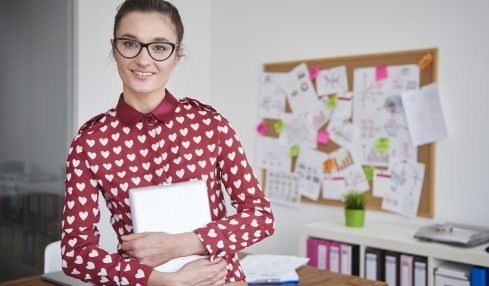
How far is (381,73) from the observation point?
120 inches

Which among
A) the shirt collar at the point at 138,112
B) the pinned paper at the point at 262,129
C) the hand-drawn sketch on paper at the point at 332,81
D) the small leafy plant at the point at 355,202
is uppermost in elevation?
the hand-drawn sketch on paper at the point at 332,81

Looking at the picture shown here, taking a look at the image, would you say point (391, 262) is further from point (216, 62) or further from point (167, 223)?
point (216, 62)

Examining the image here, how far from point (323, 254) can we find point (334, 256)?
0.23 ft

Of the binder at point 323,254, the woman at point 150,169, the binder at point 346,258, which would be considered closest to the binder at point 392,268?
the binder at point 346,258

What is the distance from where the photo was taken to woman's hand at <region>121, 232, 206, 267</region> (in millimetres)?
1027

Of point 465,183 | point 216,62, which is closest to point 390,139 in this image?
point 465,183

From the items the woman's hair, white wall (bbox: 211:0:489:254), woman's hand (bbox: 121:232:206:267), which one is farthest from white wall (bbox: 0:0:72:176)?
woman's hand (bbox: 121:232:206:267)

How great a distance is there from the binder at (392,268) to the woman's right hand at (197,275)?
1724 mm

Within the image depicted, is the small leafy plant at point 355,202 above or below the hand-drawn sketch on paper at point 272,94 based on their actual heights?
below

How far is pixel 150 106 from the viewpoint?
1173 mm

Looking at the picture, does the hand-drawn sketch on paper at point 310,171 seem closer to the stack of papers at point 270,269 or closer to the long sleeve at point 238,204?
the stack of papers at point 270,269

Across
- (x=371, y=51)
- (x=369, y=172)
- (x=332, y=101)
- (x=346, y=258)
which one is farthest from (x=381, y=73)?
(x=346, y=258)

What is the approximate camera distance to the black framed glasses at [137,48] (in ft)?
3.63

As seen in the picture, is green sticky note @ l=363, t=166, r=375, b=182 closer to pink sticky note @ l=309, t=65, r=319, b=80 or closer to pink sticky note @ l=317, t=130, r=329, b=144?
pink sticky note @ l=317, t=130, r=329, b=144
